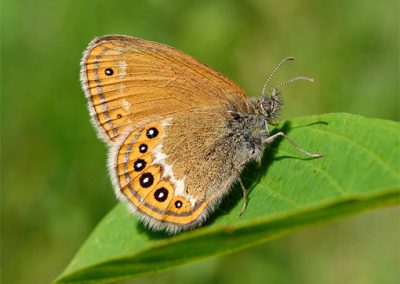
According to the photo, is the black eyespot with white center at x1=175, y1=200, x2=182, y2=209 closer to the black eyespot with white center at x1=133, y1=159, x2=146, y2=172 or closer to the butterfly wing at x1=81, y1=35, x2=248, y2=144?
the black eyespot with white center at x1=133, y1=159, x2=146, y2=172

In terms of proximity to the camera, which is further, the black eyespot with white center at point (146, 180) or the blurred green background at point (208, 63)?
the blurred green background at point (208, 63)

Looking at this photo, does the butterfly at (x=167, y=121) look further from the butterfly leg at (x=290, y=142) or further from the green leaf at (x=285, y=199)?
the green leaf at (x=285, y=199)

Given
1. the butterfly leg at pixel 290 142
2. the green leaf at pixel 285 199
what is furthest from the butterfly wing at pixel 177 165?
the butterfly leg at pixel 290 142

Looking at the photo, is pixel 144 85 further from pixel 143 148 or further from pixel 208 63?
pixel 208 63

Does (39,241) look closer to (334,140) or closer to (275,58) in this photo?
(275,58)

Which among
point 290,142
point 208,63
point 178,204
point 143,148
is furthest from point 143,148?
point 208,63

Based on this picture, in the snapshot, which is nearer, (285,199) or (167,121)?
(285,199)

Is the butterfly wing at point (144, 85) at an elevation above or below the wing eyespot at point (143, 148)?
above

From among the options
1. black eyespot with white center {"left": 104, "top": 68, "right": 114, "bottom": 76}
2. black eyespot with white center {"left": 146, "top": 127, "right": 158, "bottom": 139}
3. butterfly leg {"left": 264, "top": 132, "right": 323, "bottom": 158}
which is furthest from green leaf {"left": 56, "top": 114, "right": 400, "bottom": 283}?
black eyespot with white center {"left": 104, "top": 68, "right": 114, "bottom": 76}

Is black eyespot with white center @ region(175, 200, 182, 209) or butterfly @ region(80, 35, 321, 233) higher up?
butterfly @ region(80, 35, 321, 233)
